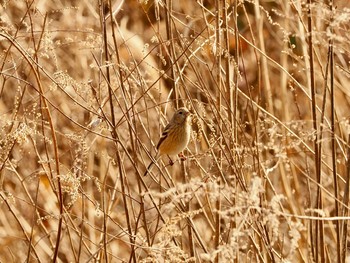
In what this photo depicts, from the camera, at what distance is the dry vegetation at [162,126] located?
2580mm

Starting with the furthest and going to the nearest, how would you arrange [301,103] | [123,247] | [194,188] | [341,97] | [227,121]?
1. [301,103]
2. [123,247]
3. [341,97]
4. [227,121]
5. [194,188]

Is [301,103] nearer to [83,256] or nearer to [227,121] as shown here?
[83,256]

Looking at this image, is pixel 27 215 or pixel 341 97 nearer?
pixel 341 97

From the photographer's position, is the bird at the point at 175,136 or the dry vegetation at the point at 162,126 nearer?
the dry vegetation at the point at 162,126

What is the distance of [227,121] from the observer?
3.03 m

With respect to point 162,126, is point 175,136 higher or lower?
lower

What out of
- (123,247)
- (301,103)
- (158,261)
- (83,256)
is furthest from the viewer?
(301,103)

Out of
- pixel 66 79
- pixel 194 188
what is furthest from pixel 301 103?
pixel 194 188

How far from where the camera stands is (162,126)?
507 cm

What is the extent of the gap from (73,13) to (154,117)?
4.06 ft

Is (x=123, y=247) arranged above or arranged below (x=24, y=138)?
below

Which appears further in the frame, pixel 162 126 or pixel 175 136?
pixel 162 126

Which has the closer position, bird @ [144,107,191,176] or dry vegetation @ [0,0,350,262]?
dry vegetation @ [0,0,350,262]

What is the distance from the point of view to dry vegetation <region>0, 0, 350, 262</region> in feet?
8.46
